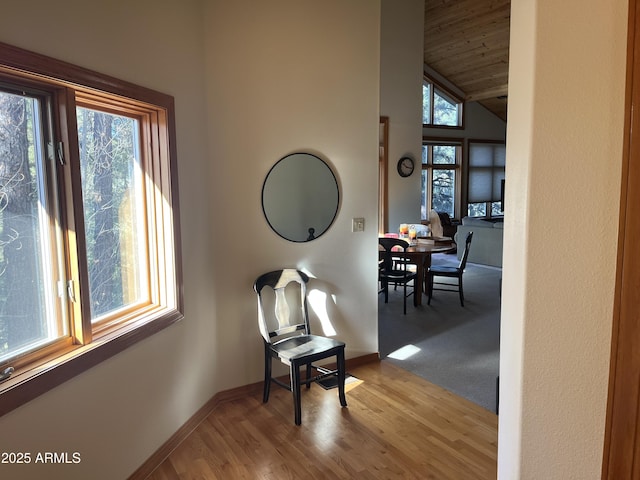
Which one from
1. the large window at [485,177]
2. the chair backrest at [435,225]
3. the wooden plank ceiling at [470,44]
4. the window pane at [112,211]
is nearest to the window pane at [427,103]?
the wooden plank ceiling at [470,44]

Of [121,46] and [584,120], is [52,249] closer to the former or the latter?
[121,46]

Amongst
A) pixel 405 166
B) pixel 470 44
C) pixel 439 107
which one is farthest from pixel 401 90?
pixel 439 107

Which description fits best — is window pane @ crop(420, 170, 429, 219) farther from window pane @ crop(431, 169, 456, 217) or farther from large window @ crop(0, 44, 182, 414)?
large window @ crop(0, 44, 182, 414)

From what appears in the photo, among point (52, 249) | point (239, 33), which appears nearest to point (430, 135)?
point (239, 33)

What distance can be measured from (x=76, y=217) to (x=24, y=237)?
203 millimetres

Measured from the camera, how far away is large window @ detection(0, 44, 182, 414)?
5.52ft

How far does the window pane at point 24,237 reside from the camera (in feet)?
5.49

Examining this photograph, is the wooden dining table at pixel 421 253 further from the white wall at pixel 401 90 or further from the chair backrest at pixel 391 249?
the white wall at pixel 401 90

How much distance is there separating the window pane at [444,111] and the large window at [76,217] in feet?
27.5

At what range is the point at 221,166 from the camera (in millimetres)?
2848

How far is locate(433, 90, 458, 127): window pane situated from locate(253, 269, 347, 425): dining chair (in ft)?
25.4

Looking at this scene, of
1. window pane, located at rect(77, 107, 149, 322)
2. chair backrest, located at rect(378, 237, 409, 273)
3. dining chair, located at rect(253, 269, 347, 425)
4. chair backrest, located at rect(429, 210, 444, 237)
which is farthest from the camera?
chair backrest, located at rect(429, 210, 444, 237)

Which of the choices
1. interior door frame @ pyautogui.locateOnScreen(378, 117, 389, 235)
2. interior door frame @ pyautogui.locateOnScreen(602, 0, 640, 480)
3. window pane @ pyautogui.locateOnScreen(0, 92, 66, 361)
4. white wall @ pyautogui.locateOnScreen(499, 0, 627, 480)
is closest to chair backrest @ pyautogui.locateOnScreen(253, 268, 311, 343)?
window pane @ pyautogui.locateOnScreen(0, 92, 66, 361)

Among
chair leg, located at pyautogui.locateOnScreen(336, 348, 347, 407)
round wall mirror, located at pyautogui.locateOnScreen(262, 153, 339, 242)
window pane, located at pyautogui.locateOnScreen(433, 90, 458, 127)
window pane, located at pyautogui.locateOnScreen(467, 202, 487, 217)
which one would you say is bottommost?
chair leg, located at pyautogui.locateOnScreen(336, 348, 347, 407)
